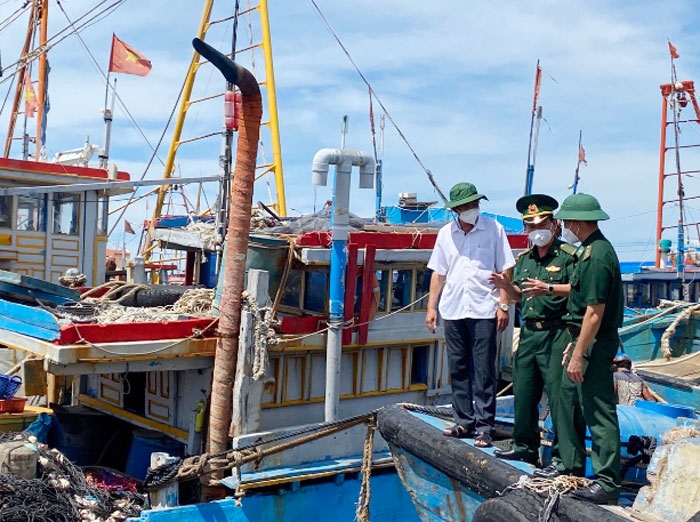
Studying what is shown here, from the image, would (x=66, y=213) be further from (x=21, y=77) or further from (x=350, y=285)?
(x=350, y=285)

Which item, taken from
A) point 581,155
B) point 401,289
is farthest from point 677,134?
point 401,289

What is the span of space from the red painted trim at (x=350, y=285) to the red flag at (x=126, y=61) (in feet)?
32.7

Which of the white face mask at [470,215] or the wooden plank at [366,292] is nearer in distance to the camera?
the white face mask at [470,215]

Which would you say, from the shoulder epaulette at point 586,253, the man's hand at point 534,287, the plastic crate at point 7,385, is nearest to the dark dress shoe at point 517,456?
the man's hand at point 534,287

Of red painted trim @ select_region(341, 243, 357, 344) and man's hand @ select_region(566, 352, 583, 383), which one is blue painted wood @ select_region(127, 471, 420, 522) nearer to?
red painted trim @ select_region(341, 243, 357, 344)

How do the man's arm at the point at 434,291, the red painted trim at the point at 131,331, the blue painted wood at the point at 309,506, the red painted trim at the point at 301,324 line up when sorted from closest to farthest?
the man's arm at the point at 434,291 → the red painted trim at the point at 131,331 → the blue painted wood at the point at 309,506 → the red painted trim at the point at 301,324

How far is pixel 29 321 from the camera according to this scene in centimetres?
766

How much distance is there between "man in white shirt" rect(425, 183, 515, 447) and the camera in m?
5.84

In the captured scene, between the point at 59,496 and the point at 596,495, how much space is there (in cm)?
495

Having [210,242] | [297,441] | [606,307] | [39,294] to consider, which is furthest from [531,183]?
[606,307]

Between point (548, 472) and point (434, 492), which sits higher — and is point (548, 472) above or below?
above

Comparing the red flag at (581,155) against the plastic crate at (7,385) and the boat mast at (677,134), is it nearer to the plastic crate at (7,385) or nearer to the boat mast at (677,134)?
the boat mast at (677,134)

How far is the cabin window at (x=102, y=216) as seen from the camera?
15.5 meters

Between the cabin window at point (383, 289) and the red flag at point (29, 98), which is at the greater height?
the red flag at point (29, 98)
